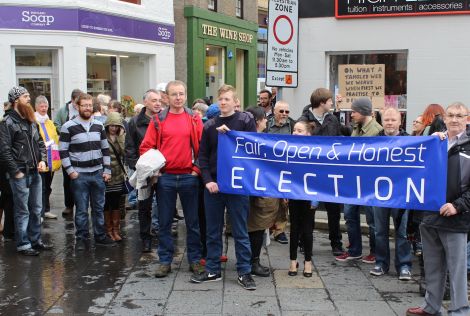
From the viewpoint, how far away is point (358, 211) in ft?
23.1

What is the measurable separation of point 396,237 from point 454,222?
5.08 ft

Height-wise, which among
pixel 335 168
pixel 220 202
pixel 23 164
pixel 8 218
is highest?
pixel 335 168

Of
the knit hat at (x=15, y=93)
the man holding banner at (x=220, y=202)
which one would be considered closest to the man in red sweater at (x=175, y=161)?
the man holding banner at (x=220, y=202)

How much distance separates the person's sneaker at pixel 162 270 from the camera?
6.36 meters

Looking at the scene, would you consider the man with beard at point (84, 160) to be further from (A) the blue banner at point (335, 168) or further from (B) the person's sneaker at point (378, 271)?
(B) the person's sneaker at point (378, 271)

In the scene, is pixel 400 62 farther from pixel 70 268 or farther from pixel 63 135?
pixel 70 268

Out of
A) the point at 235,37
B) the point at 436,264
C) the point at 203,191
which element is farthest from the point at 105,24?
the point at 436,264

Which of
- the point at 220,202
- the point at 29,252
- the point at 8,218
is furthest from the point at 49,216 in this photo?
the point at 220,202

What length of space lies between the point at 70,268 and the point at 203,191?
1703 millimetres

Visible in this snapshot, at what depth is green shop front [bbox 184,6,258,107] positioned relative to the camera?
73.9ft

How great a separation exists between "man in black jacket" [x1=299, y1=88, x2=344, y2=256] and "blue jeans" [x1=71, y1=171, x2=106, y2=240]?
105 inches

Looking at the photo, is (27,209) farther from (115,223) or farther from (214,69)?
(214,69)

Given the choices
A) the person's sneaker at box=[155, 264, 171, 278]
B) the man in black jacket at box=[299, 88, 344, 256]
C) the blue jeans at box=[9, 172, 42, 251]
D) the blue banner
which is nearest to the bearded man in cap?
the man in black jacket at box=[299, 88, 344, 256]

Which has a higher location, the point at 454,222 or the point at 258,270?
the point at 454,222
